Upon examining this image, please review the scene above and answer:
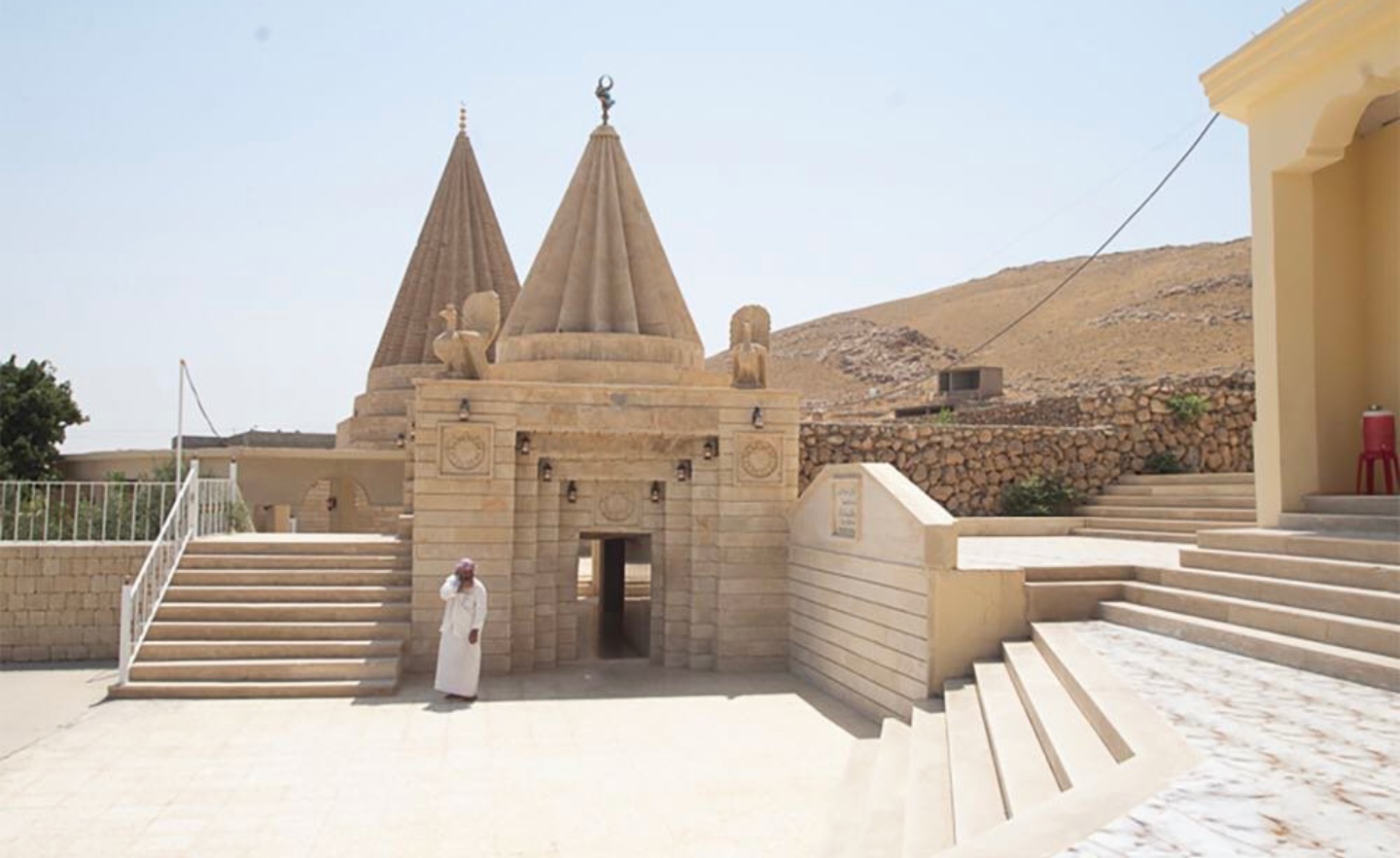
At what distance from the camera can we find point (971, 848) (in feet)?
10.5

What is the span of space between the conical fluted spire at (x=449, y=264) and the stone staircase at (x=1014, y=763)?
56.9 ft

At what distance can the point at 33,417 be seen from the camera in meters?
23.9

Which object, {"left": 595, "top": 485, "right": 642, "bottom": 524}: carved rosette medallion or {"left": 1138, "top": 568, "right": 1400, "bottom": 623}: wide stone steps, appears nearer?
{"left": 1138, "top": 568, "right": 1400, "bottom": 623}: wide stone steps

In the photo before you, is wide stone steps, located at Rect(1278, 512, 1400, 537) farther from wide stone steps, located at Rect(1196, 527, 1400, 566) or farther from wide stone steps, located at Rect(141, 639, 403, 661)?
wide stone steps, located at Rect(141, 639, 403, 661)

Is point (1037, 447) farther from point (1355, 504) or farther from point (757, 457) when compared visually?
point (1355, 504)

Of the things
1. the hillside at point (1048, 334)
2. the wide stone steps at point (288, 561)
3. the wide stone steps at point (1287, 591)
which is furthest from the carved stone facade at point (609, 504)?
the hillside at point (1048, 334)

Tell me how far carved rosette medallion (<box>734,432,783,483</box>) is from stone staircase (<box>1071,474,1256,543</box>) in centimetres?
474

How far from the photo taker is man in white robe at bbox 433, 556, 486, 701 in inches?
382

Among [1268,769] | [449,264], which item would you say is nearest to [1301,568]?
[1268,769]

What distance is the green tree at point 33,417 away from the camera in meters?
22.7

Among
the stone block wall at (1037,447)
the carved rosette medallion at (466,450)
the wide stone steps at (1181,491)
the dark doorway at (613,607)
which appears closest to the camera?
the carved rosette medallion at (466,450)

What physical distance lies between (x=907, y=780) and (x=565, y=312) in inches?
307

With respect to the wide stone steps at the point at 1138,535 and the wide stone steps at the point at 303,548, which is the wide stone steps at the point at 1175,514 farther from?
the wide stone steps at the point at 303,548

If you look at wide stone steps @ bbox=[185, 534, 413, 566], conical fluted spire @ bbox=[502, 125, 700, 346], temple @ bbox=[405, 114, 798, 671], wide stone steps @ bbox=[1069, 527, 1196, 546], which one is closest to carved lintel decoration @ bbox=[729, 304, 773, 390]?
temple @ bbox=[405, 114, 798, 671]
